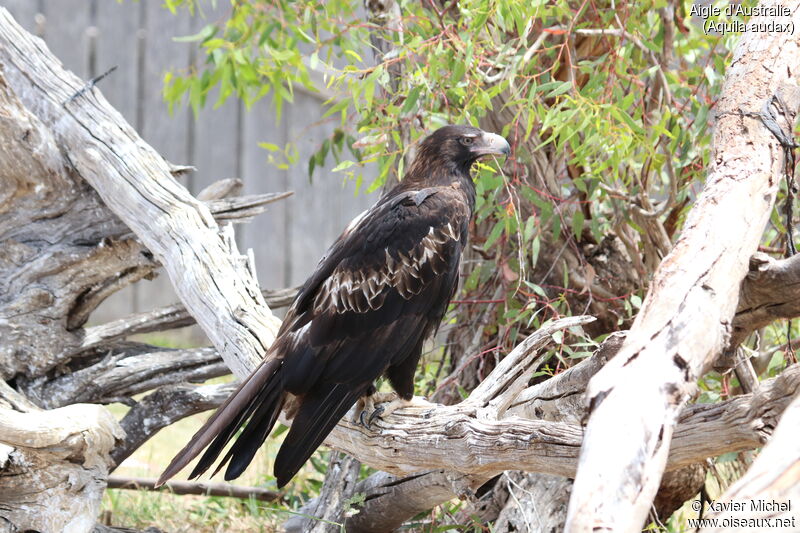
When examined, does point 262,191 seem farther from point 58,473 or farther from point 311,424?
point 311,424

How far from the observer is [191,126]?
6.88 m

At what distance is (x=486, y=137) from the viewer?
3.38 m

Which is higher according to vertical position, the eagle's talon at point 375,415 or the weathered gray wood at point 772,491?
the weathered gray wood at point 772,491

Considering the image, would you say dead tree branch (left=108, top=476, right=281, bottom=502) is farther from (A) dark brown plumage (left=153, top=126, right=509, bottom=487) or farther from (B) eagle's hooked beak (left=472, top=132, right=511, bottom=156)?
(B) eagle's hooked beak (left=472, top=132, right=511, bottom=156)

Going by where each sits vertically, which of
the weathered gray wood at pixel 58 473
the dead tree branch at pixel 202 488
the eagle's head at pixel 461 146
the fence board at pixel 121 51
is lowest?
the dead tree branch at pixel 202 488

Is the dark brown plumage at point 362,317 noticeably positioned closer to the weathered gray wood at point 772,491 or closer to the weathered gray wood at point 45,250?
the weathered gray wood at point 45,250

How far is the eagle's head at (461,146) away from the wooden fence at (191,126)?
3290 millimetres

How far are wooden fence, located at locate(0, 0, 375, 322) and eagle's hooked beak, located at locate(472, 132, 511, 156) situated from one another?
3.42m

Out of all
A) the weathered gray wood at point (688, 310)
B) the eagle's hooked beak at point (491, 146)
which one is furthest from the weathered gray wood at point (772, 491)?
the eagle's hooked beak at point (491, 146)

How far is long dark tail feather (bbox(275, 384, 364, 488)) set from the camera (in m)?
2.68

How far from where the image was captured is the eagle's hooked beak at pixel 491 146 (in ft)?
11.0

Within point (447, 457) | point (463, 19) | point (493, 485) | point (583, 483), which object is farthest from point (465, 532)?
point (583, 483)

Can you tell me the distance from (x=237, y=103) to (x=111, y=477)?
3.61m

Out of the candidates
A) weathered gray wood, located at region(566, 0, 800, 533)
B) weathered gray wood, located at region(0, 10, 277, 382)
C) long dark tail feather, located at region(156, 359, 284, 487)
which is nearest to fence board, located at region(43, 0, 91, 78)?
weathered gray wood, located at region(0, 10, 277, 382)
